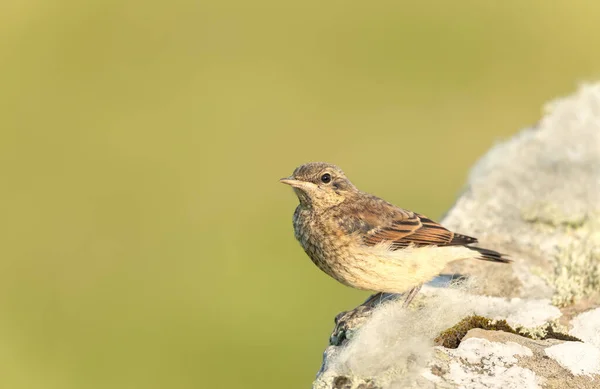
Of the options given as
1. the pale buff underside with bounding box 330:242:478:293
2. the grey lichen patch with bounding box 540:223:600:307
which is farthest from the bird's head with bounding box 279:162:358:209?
the grey lichen patch with bounding box 540:223:600:307

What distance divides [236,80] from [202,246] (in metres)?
12.4

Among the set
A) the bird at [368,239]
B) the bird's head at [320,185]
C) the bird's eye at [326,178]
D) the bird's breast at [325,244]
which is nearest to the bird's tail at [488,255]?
the bird at [368,239]

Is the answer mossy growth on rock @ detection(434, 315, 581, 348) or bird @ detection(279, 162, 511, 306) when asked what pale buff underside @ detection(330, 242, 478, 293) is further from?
mossy growth on rock @ detection(434, 315, 581, 348)

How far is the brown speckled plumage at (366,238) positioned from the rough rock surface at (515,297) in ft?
0.63

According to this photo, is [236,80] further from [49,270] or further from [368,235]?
[368,235]

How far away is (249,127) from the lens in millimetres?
26438

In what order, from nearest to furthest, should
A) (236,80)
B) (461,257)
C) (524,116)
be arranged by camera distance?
(461,257)
(524,116)
(236,80)

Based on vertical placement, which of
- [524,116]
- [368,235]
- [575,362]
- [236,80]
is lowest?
[575,362]

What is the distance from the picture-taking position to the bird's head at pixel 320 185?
6781 millimetres

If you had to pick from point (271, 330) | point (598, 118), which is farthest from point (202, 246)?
point (598, 118)

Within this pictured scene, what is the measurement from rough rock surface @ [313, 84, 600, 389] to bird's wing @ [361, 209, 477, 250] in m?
0.32

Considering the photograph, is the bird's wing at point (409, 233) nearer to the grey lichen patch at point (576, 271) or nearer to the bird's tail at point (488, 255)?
the bird's tail at point (488, 255)

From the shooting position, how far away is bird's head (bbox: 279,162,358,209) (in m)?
6.78

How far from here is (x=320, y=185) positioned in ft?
22.4
